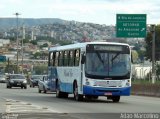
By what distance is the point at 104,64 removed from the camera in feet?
94.6

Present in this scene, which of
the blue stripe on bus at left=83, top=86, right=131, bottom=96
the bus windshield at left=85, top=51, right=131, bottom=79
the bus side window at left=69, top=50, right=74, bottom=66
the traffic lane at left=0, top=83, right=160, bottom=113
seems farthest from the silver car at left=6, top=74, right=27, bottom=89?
the blue stripe on bus at left=83, top=86, right=131, bottom=96

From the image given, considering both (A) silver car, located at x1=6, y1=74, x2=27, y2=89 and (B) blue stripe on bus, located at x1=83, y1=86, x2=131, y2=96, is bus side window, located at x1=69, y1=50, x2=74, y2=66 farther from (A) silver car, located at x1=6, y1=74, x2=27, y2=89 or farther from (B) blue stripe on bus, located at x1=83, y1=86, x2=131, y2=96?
→ (A) silver car, located at x1=6, y1=74, x2=27, y2=89

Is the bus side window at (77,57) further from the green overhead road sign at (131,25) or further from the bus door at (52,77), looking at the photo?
the green overhead road sign at (131,25)

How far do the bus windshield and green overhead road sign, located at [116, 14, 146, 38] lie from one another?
799 inches

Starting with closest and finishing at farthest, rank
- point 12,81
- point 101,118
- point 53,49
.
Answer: point 101,118 → point 53,49 → point 12,81

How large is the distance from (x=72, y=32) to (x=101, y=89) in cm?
14071

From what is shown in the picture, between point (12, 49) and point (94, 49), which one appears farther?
point (12, 49)

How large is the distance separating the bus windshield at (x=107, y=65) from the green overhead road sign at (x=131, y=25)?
20.3 m

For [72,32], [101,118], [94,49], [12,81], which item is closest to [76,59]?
[94,49]

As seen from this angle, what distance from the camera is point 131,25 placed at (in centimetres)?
4947

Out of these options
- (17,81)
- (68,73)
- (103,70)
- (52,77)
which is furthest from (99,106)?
(17,81)

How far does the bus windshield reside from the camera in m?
28.8

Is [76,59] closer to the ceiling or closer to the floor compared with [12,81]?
closer to the ceiling

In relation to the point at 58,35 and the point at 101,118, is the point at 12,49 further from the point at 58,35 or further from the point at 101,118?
the point at 101,118
